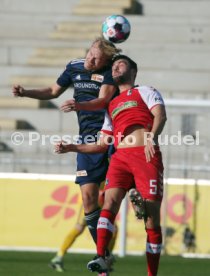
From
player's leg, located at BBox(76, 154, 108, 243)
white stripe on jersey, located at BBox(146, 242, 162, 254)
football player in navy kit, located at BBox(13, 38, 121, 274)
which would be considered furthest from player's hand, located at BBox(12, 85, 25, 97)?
white stripe on jersey, located at BBox(146, 242, 162, 254)

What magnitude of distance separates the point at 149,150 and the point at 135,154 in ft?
0.77

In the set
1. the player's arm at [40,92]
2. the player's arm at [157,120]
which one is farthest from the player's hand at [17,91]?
the player's arm at [157,120]

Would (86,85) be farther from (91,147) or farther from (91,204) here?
(91,204)

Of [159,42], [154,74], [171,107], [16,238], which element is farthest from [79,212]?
[159,42]

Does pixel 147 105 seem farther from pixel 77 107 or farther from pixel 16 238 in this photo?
pixel 16 238

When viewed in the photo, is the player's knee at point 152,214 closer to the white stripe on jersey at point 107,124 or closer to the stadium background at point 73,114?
the white stripe on jersey at point 107,124

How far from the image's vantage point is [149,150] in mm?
8070

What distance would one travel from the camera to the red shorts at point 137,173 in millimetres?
8211

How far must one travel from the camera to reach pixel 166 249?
13961mm

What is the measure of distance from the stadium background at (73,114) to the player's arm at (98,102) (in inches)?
179

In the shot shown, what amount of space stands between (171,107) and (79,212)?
2.04 m

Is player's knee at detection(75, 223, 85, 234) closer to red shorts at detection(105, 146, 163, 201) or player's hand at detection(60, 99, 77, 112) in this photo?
red shorts at detection(105, 146, 163, 201)

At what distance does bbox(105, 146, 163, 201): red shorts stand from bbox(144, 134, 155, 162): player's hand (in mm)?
85

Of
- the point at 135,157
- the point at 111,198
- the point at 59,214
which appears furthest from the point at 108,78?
the point at 59,214
